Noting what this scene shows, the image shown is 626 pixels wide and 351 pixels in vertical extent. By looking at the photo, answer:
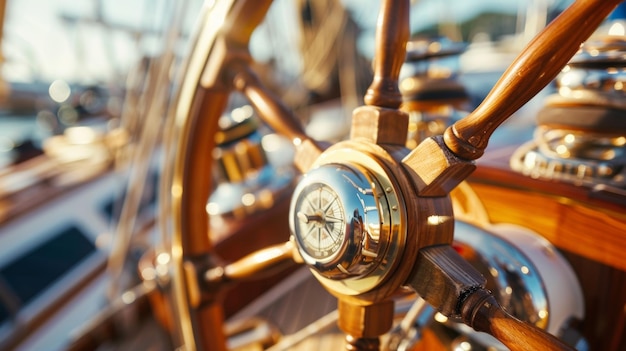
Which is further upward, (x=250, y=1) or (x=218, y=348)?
(x=250, y=1)

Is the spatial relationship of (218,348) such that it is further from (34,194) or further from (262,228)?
(34,194)

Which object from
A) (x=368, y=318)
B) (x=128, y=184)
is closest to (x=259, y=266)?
(x=368, y=318)

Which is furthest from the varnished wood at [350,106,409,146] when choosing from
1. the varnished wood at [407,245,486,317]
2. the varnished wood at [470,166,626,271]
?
the varnished wood at [470,166,626,271]

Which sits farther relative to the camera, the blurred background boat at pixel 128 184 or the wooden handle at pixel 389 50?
the blurred background boat at pixel 128 184

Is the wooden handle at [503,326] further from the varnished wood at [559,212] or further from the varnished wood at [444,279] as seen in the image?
the varnished wood at [559,212]

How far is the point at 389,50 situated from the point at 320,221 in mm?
175

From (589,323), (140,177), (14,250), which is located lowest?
(14,250)

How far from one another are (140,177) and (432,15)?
99.6 inches

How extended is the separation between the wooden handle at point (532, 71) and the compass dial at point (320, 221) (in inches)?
4.4

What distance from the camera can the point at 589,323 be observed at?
58 cm

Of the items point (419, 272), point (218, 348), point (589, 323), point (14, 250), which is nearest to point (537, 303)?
point (589, 323)

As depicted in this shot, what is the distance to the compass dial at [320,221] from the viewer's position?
405 mm

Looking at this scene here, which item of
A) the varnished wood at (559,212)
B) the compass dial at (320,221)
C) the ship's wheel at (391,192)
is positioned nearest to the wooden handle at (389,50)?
the ship's wheel at (391,192)

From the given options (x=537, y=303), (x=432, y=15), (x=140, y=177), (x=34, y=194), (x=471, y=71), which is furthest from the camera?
(x=432, y=15)
